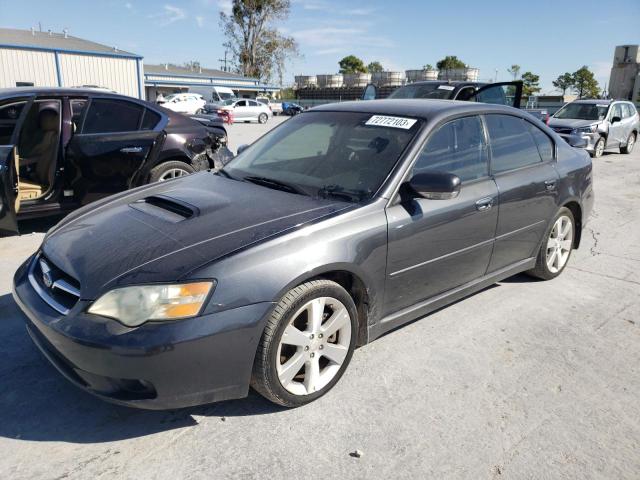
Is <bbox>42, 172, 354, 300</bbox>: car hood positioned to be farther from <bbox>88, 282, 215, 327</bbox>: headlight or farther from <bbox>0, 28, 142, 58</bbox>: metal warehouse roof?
<bbox>0, 28, 142, 58</bbox>: metal warehouse roof

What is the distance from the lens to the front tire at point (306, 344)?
2.39 meters

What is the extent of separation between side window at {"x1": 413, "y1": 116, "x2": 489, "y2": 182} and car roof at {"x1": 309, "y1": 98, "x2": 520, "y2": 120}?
99 millimetres

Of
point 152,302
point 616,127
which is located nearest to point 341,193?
point 152,302

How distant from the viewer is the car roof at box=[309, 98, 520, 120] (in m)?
3.35

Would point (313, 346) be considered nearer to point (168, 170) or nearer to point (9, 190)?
point (9, 190)

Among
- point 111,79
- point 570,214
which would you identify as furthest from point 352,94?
point 570,214

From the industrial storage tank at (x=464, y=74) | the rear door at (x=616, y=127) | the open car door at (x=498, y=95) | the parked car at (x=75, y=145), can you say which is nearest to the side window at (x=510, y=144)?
the parked car at (x=75, y=145)

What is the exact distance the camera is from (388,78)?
6378 cm

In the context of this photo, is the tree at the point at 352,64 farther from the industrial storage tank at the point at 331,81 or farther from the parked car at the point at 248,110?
the parked car at the point at 248,110

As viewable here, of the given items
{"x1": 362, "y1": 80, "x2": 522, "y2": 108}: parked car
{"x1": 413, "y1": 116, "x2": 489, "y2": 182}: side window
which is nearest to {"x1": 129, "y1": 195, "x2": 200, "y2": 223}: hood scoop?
{"x1": 413, "y1": 116, "x2": 489, "y2": 182}: side window

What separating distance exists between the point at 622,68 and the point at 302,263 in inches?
2186

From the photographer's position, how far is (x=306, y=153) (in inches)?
139

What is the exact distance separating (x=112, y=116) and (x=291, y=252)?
424cm

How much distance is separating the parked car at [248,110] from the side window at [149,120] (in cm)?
2596
